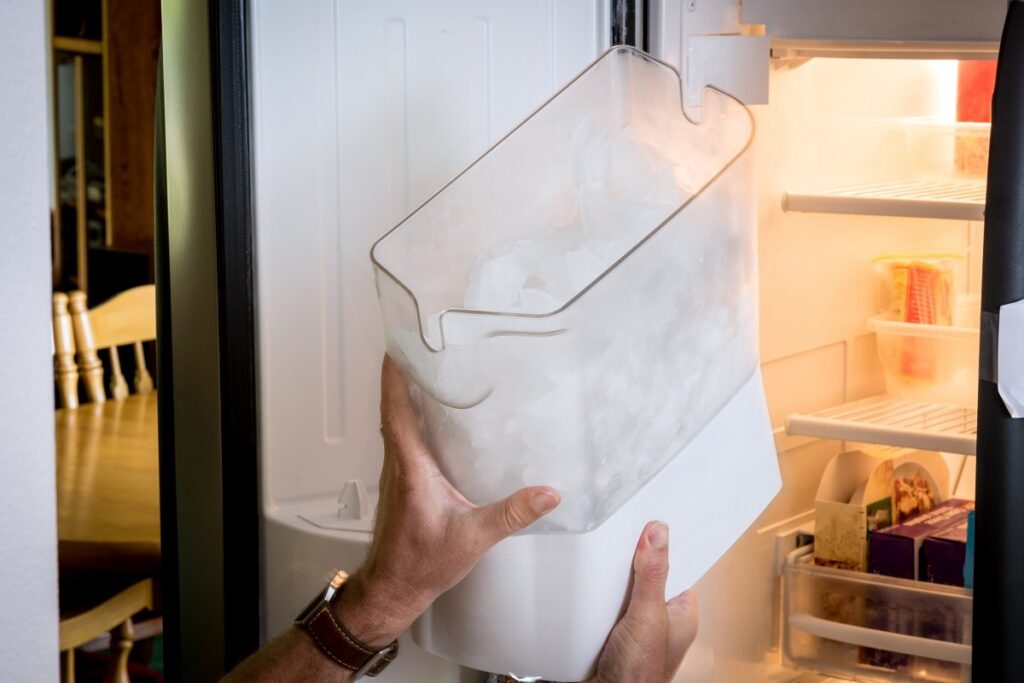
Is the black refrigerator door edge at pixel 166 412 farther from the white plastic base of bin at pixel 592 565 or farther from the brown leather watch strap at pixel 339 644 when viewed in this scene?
the white plastic base of bin at pixel 592 565

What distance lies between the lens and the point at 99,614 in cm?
227

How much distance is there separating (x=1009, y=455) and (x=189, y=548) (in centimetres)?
81

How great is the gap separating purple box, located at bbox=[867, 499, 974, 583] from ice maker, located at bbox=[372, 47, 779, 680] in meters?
0.60

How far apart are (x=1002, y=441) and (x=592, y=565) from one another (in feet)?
1.43

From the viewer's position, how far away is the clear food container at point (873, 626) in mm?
1442

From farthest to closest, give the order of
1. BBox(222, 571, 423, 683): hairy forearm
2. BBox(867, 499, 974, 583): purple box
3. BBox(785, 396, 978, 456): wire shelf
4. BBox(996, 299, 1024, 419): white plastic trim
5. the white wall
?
BBox(867, 499, 974, 583): purple box → BBox(785, 396, 978, 456): wire shelf → BBox(996, 299, 1024, 419): white plastic trim → BBox(222, 571, 423, 683): hairy forearm → the white wall

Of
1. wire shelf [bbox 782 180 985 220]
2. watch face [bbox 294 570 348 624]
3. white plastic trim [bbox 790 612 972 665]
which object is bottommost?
white plastic trim [bbox 790 612 972 665]

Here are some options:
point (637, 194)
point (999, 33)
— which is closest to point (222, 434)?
point (637, 194)

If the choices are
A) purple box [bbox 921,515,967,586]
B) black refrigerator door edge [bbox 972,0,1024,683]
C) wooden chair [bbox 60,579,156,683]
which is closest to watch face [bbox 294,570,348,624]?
black refrigerator door edge [bbox 972,0,1024,683]

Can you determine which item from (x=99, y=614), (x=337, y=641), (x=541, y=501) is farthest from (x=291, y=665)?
(x=99, y=614)

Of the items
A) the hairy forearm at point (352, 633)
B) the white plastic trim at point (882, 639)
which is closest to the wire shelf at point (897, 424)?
the white plastic trim at point (882, 639)

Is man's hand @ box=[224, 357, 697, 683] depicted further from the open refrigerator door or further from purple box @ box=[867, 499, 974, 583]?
purple box @ box=[867, 499, 974, 583]

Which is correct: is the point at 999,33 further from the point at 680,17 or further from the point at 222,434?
the point at 222,434

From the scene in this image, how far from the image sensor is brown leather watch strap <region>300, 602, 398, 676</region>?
3.29ft
